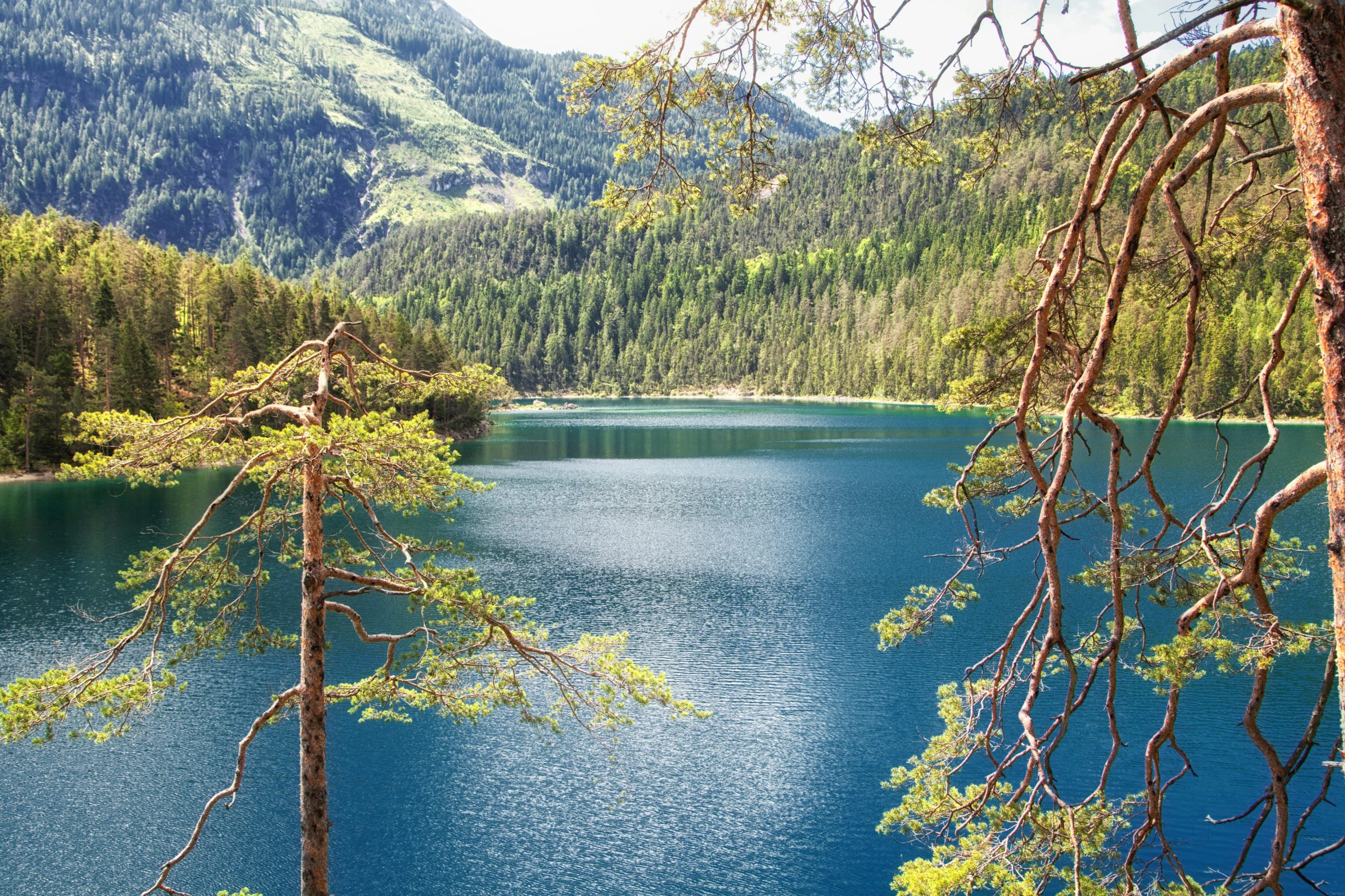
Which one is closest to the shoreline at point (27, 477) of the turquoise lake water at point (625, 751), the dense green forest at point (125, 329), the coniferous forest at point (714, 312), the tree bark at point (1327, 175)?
the dense green forest at point (125, 329)

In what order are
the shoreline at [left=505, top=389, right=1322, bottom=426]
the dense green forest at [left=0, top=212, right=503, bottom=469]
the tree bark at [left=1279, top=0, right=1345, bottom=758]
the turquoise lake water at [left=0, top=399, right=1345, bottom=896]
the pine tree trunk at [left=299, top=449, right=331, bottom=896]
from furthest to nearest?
1. the shoreline at [left=505, top=389, right=1322, bottom=426]
2. the dense green forest at [left=0, top=212, right=503, bottom=469]
3. the turquoise lake water at [left=0, top=399, right=1345, bottom=896]
4. the pine tree trunk at [left=299, top=449, right=331, bottom=896]
5. the tree bark at [left=1279, top=0, right=1345, bottom=758]

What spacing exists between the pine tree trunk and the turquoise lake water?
17.9 ft

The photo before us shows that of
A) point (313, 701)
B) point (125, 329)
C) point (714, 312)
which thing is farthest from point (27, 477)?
point (714, 312)

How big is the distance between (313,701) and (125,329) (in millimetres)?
53164

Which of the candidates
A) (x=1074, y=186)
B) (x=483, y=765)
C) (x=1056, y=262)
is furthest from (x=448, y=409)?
(x=1074, y=186)

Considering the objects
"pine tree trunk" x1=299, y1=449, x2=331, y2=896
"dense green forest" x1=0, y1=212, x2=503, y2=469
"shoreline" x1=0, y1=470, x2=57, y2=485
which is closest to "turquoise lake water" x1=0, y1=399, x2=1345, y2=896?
"pine tree trunk" x1=299, y1=449, x2=331, y2=896

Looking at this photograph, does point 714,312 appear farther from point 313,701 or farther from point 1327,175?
point 1327,175

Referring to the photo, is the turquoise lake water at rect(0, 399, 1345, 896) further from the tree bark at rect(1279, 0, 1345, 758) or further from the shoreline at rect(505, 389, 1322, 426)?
the shoreline at rect(505, 389, 1322, 426)

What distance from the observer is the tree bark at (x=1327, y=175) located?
3027 millimetres

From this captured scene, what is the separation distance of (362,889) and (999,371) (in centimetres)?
1157

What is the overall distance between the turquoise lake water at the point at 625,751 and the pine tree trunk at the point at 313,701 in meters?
5.44

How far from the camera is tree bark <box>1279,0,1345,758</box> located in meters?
3.03

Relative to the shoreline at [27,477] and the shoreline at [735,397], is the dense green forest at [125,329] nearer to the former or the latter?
the shoreline at [27,477]

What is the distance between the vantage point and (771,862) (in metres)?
12.6
